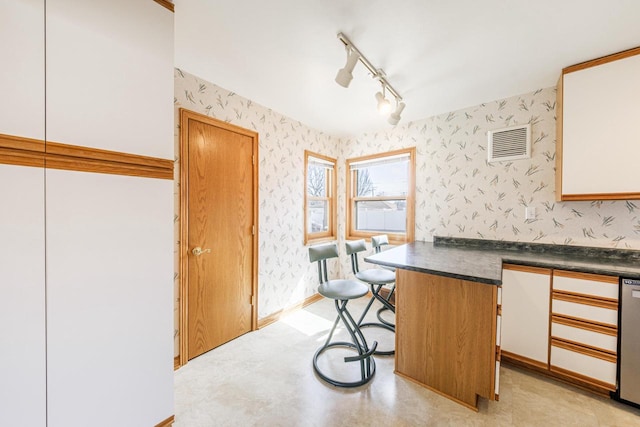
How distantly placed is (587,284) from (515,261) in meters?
0.41

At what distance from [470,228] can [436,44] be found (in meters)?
1.94

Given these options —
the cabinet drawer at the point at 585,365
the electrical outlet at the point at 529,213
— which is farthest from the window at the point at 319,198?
the cabinet drawer at the point at 585,365

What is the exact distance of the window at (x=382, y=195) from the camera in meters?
3.19

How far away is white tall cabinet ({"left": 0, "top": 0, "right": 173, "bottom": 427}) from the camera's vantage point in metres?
0.94

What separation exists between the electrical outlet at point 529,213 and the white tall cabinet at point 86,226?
310 cm

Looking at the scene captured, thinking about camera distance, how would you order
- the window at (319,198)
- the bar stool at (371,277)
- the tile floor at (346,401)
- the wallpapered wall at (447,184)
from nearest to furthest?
the tile floor at (346,401)
the wallpapered wall at (447,184)
the bar stool at (371,277)
the window at (319,198)

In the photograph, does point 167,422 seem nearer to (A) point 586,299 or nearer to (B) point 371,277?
(B) point 371,277

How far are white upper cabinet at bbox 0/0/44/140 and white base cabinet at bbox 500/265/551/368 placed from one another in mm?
3046

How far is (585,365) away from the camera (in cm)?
171

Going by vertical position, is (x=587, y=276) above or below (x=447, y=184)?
below

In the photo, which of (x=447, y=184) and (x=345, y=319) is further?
(x=447, y=184)

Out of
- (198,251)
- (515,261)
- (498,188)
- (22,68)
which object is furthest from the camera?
(498,188)

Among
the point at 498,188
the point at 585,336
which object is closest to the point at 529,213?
the point at 498,188

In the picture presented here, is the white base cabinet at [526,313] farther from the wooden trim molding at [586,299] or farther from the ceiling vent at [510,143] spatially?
the ceiling vent at [510,143]
